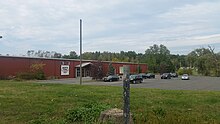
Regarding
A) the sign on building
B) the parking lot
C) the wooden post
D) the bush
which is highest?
the sign on building

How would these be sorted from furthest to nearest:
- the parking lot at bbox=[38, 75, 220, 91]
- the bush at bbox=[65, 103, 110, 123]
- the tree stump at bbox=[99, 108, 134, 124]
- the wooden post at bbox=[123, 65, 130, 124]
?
the parking lot at bbox=[38, 75, 220, 91] → the bush at bbox=[65, 103, 110, 123] → the tree stump at bbox=[99, 108, 134, 124] → the wooden post at bbox=[123, 65, 130, 124]

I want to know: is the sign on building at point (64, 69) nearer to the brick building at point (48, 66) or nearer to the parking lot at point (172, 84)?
the brick building at point (48, 66)

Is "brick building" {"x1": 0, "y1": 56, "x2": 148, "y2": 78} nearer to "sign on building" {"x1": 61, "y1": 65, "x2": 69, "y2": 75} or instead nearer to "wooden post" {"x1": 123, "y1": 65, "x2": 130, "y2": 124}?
"sign on building" {"x1": 61, "y1": 65, "x2": 69, "y2": 75}

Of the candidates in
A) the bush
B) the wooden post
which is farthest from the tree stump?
the wooden post

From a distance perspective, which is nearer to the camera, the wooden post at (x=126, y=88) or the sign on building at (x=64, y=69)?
the wooden post at (x=126, y=88)

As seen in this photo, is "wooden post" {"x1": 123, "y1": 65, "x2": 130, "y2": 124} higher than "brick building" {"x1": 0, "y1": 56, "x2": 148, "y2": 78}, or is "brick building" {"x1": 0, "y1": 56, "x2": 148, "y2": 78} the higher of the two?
"brick building" {"x1": 0, "y1": 56, "x2": 148, "y2": 78}

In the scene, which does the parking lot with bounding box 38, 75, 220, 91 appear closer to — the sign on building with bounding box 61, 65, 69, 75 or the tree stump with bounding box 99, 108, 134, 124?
the sign on building with bounding box 61, 65, 69, 75

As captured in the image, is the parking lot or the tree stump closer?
the tree stump

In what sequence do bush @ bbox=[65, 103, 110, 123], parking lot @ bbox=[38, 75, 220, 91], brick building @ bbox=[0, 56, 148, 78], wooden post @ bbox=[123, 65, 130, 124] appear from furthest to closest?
brick building @ bbox=[0, 56, 148, 78] < parking lot @ bbox=[38, 75, 220, 91] < bush @ bbox=[65, 103, 110, 123] < wooden post @ bbox=[123, 65, 130, 124]

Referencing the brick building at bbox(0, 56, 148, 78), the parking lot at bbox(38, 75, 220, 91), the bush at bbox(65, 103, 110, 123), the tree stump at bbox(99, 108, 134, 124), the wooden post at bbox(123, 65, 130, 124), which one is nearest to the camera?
the wooden post at bbox(123, 65, 130, 124)

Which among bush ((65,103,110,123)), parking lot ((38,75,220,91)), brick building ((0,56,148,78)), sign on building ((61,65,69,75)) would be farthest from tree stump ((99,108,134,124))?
sign on building ((61,65,69,75))

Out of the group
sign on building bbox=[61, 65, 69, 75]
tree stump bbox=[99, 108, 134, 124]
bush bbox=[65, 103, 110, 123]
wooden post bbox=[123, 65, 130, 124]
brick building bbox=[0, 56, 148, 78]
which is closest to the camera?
wooden post bbox=[123, 65, 130, 124]

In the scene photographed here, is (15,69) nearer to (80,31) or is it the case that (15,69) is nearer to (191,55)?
(80,31)

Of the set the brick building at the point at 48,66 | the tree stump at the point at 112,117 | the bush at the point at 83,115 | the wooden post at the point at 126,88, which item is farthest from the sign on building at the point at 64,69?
the wooden post at the point at 126,88
